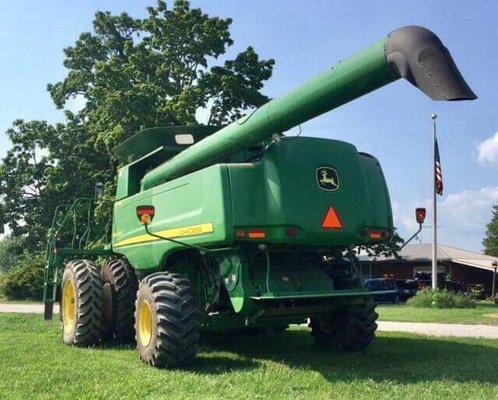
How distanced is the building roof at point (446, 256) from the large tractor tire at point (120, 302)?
3033 cm

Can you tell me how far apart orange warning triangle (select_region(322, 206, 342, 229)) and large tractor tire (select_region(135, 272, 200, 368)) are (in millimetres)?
1853

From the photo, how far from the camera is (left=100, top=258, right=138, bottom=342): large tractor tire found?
9.60 m

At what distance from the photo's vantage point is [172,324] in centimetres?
709

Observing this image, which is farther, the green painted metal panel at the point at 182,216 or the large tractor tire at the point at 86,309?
the large tractor tire at the point at 86,309

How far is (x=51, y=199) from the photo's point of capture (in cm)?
3152

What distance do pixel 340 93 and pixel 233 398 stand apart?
3.16 metres

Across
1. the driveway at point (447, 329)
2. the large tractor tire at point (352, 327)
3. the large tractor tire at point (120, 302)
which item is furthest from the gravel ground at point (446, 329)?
the large tractor tire at point (120, 302)

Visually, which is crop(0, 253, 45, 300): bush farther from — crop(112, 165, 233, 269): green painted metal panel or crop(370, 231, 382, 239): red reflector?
crop(370, 231, 382, 239): red reflector

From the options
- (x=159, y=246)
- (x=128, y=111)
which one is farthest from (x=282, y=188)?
(x=128, y=111)

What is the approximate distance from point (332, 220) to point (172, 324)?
2264 millimetres

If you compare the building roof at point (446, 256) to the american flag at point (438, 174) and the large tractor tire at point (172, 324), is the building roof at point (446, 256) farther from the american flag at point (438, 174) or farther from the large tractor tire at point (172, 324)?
the large tractor tire at point (172, 324)

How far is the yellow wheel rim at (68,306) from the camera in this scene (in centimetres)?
998

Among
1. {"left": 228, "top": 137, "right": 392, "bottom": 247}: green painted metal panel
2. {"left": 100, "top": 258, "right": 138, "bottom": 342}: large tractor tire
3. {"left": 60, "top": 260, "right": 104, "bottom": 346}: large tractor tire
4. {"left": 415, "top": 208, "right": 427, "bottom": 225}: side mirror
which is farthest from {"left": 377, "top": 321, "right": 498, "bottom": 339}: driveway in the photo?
{"left": 60, "top": 260, "right": 104, "bottom": 346}: large tractor tire

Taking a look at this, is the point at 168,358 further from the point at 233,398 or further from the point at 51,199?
the point at 51,199
